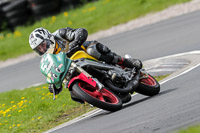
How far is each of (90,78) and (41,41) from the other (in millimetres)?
945

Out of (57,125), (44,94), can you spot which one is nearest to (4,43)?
(44,94)

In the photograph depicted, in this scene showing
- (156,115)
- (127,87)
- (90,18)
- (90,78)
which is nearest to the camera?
(156,115)

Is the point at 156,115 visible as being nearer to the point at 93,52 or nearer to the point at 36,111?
the point at 93,52

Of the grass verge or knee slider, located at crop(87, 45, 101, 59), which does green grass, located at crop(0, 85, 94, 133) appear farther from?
knee slider, located at crop(87, 45, 101, 59)

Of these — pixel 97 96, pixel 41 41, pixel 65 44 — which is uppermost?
pixel 41 41

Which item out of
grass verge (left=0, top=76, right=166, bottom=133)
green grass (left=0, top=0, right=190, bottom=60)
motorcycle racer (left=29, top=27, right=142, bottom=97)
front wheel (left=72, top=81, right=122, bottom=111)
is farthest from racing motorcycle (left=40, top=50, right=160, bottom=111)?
green grass (left=0, top=0, right=190, bottom=60)

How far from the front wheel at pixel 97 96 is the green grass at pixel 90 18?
9.85 metres

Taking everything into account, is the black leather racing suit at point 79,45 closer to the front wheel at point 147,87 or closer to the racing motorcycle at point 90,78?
the racing motorcycle at point 90,78

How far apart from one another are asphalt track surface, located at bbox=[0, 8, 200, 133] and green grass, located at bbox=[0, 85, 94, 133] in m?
0.97

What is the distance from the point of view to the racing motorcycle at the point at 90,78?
6.98m

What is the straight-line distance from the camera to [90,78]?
23.3 ft

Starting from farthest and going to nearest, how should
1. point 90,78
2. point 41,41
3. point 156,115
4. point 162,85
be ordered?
point 162,85 < point 41,41 < point 90,78 < point 156,115

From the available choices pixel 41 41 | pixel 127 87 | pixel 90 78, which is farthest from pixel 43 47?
pixel 127 87

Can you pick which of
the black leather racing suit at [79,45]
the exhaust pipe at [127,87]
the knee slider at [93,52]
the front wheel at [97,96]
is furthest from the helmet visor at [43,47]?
the exhaust pipe at [127,87]
